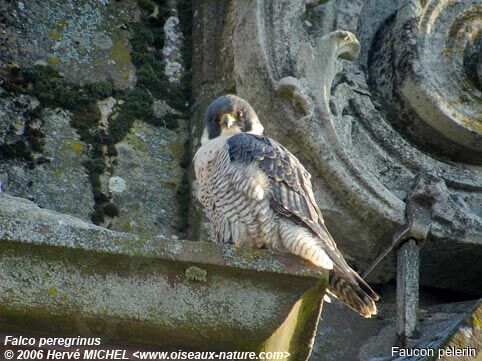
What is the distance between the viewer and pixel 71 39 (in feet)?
21.2

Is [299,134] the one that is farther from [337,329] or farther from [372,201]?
[337,329]

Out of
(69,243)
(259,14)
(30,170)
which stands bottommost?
(69,243)

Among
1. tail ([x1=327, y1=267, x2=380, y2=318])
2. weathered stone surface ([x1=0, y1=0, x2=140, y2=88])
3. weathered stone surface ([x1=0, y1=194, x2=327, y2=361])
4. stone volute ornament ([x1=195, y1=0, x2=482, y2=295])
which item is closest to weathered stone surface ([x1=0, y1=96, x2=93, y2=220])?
weathered stone surface ([x1=0, y1=0, x2=140, y2=88])

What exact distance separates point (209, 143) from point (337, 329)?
968 mm

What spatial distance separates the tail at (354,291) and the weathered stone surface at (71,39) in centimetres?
182

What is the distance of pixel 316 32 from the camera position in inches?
251

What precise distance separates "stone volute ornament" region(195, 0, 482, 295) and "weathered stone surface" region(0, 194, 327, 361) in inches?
59.8

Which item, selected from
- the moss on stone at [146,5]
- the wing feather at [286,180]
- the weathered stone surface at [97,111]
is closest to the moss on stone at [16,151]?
the weathered stone surface at [97,111]

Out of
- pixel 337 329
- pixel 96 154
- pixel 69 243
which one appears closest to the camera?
pixel 69 243

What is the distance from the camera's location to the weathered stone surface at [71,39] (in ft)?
20.7

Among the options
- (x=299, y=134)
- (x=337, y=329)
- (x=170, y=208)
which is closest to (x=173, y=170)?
(x=170, y=208)

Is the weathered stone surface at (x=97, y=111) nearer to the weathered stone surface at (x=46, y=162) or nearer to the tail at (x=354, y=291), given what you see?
the weathered stone surface at (x=46, y=162)

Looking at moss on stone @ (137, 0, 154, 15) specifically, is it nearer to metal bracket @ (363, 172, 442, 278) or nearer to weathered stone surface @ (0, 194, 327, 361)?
metal bracket @ (363, 172, 442, 278)

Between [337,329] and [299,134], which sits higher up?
[299,134]
